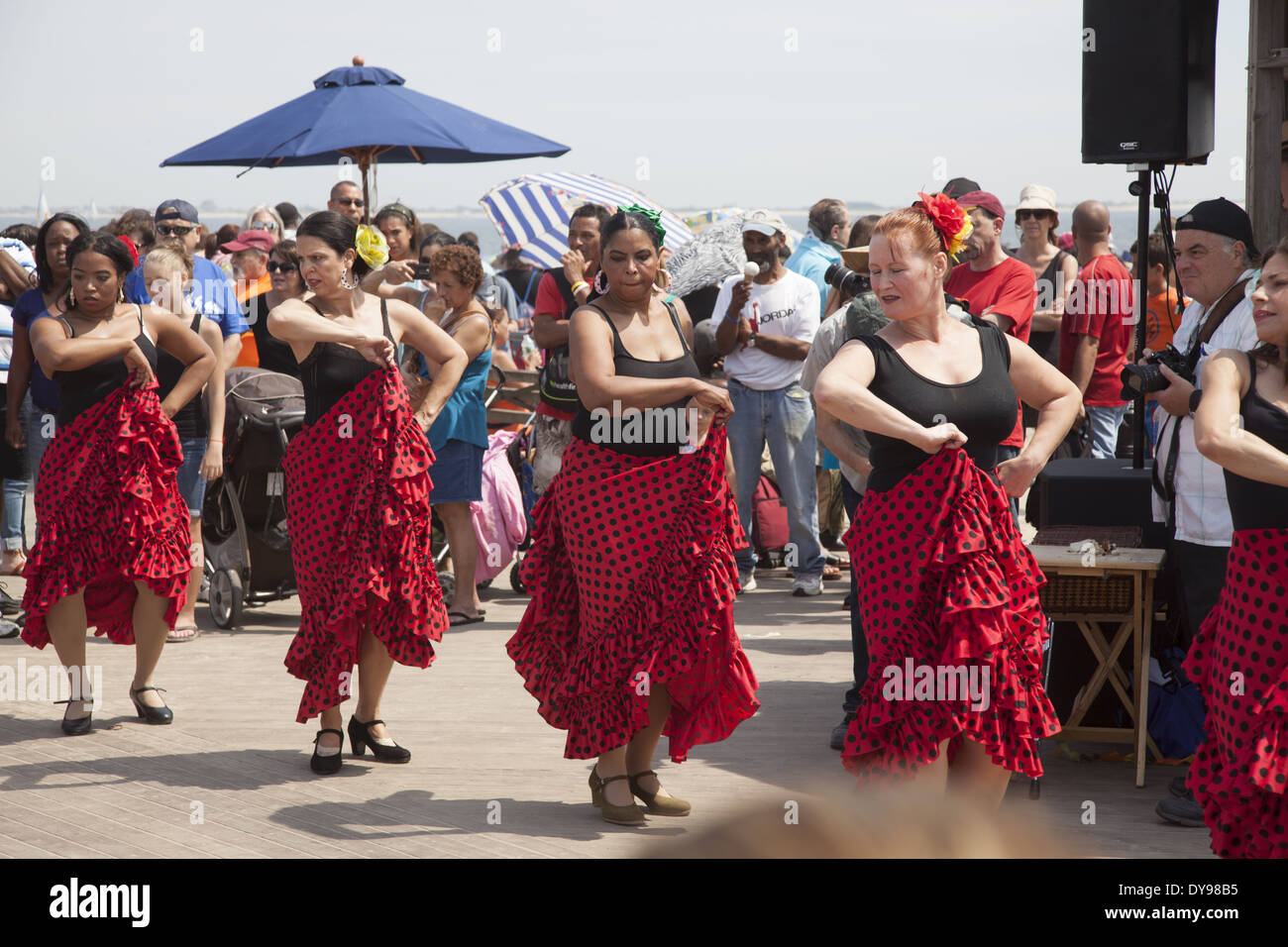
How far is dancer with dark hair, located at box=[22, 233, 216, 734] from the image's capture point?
579 centimetres

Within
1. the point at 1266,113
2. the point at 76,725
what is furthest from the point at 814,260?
the point at 76,725

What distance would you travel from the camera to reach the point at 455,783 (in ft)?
16.8

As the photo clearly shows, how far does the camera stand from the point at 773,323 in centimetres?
Answer: 842

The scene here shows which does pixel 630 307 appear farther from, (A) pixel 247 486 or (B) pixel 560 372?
(A) pixel 247 486

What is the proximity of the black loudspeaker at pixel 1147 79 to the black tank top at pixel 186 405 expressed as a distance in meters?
4.40

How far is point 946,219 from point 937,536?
34.2 inches

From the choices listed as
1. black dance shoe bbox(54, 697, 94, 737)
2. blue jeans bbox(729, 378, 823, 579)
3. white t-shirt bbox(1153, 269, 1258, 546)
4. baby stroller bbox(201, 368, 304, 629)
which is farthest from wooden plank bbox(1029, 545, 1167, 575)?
baby stroller bbox(201, 368, 304, 629)

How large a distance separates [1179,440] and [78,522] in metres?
4.26

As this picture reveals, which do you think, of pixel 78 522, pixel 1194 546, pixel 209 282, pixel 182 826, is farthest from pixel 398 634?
pixel 209 282

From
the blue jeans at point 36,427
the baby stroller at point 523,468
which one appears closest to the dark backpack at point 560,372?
the baby stroller at point 523,468

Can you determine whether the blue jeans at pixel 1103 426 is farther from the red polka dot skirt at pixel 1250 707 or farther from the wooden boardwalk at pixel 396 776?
the red polka dot skirt at pixel 1250 707

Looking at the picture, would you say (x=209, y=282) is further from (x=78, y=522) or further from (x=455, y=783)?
(x=455, y=783)

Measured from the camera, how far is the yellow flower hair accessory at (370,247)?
214 inches
